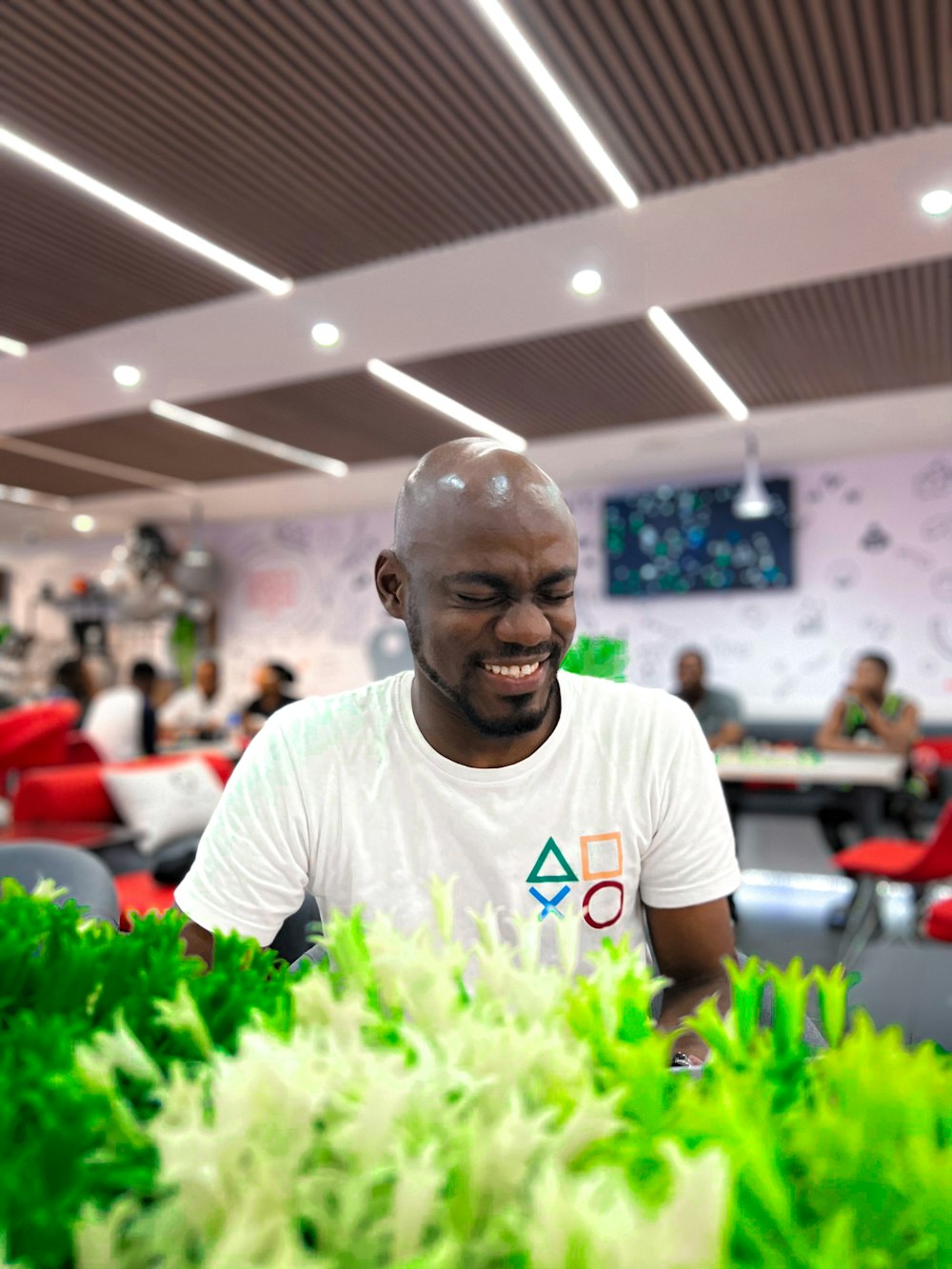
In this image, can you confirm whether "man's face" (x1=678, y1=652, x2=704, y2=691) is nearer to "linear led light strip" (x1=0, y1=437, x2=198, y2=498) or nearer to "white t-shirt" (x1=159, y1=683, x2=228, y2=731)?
"white t-shirt" (x1=159, y1=683, x2=228, y2=731)

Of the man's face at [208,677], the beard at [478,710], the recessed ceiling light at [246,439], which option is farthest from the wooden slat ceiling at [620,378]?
the beard at [478,710]

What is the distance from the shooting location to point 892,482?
730 centimetres

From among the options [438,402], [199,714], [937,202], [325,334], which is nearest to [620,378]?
[438,402]

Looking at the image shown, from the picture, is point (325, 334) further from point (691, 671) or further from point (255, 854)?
point (255, 854)

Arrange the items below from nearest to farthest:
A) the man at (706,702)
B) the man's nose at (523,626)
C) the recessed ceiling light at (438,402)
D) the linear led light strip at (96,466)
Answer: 1. the man's nose at (523,626)
2. the recessed ceiling light at (438,402)
3. the man at (706,702)
4. the linear led light strip at (96,466)

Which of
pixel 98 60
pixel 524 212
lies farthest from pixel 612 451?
pixel 98 60

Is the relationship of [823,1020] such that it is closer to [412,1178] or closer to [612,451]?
[412,1178]

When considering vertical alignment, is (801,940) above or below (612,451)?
below

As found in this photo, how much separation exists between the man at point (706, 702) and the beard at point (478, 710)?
4.82 m

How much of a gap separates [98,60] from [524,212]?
1552 millimetres

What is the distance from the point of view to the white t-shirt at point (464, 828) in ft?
4.27

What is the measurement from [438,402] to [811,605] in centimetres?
362

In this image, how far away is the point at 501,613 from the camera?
1166 millimetres

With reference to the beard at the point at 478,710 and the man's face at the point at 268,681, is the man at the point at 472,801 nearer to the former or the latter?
the beard at the point at 478,710
